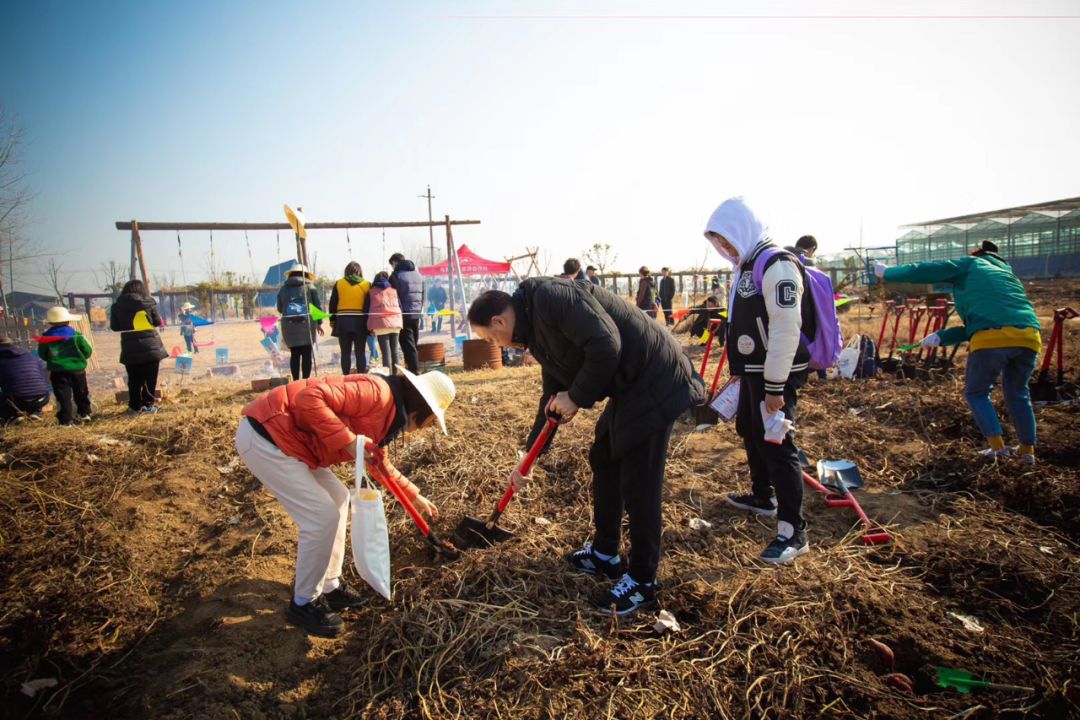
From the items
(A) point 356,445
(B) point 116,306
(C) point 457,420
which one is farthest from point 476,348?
(A) point 356,445

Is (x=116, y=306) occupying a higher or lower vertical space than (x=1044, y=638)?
higher

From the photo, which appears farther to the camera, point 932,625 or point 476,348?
point 476,348

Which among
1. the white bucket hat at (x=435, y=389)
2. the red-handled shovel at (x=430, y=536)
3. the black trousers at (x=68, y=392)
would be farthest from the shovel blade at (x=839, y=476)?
the black trousers at (x=68, y=392)

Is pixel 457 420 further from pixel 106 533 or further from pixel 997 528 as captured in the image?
pixel 997 528

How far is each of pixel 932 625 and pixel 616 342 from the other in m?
1.87

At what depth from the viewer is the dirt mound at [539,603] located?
2.07 m

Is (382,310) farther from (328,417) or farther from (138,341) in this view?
(328,417)

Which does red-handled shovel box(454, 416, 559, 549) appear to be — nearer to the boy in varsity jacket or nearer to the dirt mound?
the dirt mound

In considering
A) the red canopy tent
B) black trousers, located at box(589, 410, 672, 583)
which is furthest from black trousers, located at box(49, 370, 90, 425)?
the red canopy tent

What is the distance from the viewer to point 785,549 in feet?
9.20

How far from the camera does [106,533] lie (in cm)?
344

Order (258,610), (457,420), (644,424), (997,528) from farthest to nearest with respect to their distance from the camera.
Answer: (457,420) < (997,528) < (258,610) < (644,424)

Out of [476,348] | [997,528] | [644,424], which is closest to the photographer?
[644,424]

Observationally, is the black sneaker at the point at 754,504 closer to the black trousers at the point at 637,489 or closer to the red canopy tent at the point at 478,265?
the black trousers at the point at 637,489
